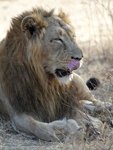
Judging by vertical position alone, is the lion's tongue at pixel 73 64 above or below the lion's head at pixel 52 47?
below

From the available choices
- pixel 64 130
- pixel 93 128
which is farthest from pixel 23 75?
pixel 93 128

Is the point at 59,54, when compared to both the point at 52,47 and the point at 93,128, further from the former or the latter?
the point at 93,128

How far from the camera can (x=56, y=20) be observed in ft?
10.7

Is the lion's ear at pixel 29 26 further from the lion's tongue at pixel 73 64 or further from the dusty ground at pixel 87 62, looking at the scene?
the dusty ground at pixel 87 62

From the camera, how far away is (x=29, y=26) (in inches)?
122

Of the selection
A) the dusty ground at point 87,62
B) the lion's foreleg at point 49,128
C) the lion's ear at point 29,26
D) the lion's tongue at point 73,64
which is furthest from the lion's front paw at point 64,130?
the lion's ear at point 29,26

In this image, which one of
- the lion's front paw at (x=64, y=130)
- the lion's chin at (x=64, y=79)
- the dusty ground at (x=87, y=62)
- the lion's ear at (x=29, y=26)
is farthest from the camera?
the lion's chin at (x=64, y=79)

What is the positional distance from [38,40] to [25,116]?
2.69ft

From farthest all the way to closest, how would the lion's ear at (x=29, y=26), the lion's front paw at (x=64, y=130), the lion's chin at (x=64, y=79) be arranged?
the lion's chin at (x=64, y=79) < the lion's ear at (x=29, y=26) < the lion's front paw at (x=64, y=130)

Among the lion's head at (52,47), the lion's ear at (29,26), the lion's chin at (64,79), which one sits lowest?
the lion's chin at (64,79)

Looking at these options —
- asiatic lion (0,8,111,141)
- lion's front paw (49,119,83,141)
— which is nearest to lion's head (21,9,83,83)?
asiatic lion (0,8,111,141)

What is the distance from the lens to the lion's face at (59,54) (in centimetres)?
310

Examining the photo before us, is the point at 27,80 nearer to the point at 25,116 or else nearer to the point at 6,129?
the point at 25,116

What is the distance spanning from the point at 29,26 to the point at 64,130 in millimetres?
1146
